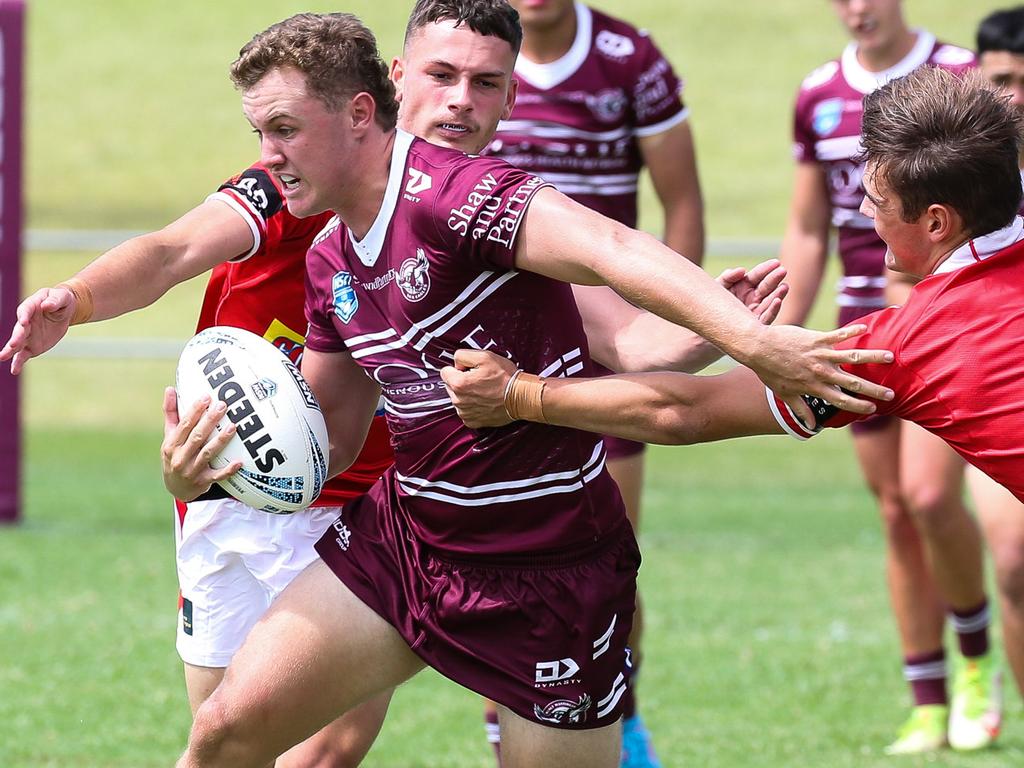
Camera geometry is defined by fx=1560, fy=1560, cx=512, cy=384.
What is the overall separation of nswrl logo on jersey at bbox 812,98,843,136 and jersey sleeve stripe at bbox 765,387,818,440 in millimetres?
3357

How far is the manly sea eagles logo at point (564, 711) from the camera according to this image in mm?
3688

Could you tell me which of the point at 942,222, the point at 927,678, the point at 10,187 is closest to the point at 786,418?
the point at 942,222

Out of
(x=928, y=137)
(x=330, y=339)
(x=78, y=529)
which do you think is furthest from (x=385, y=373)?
Answer: (x=78, y=529)

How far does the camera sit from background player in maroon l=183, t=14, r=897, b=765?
3.59 meters

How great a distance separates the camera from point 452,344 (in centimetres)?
366

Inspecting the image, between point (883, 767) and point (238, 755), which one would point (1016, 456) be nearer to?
point (238, 755)

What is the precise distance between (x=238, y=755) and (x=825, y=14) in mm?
31109

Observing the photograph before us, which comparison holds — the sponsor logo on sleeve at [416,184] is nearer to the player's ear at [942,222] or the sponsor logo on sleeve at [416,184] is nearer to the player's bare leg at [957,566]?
the player's ear at [942,222]

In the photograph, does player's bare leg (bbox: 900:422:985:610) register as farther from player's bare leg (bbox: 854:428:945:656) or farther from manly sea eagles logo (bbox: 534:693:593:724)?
manly sea eagles logo (bbox: 534:693:593:724)

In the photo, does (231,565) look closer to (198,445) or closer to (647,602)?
(198,445)

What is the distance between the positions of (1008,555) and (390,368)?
2588mm

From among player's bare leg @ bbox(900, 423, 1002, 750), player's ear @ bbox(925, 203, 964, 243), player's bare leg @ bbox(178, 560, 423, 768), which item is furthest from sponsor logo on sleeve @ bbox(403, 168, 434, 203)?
player's bare leg @ bbox(900, 423, 1002, 750)

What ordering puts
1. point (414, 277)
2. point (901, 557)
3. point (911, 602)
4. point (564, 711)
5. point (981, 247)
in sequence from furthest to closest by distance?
point (901, 557) < point (911, 602) < point (564, 711) < point (414, 277) < point (981, 247)

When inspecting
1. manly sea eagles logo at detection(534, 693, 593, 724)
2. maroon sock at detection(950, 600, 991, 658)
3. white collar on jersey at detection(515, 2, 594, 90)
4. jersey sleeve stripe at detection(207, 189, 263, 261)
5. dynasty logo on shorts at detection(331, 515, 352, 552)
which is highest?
white collar on jersey at detection(515, 2, 594, 90)
